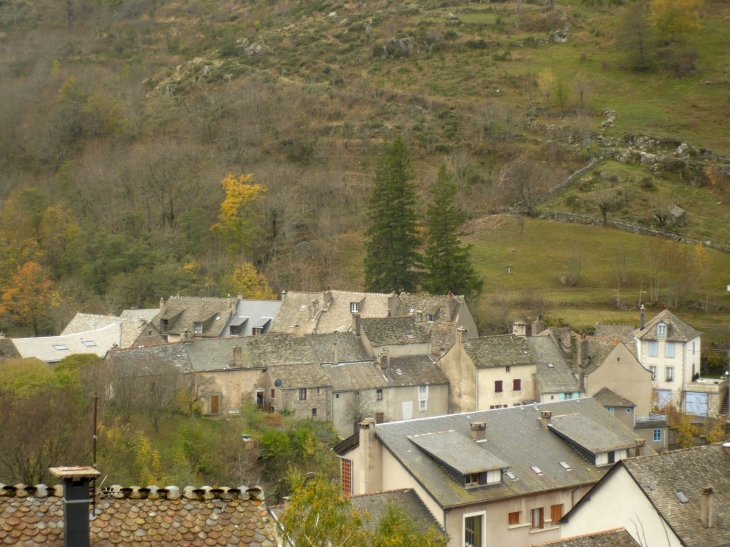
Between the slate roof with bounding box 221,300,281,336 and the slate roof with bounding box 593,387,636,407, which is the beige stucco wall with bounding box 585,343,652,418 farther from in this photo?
the slate roof with bounding box 221,300,281,336

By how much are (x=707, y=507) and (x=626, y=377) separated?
27.0 meters

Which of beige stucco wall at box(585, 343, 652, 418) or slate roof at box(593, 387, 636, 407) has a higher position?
beige stucco wall at box(585, 343, 652, 418)

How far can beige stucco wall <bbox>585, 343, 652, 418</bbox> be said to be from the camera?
45.8 m

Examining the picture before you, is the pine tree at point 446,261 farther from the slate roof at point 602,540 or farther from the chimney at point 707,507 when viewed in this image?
the slate roof at point 602,540

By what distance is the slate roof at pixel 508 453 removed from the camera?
26.9 metres

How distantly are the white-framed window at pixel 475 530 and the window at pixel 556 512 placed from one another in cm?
246

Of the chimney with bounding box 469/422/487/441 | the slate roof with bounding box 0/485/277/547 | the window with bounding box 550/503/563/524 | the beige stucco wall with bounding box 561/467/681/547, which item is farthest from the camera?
the chimney with bounding box 469/422/487/441

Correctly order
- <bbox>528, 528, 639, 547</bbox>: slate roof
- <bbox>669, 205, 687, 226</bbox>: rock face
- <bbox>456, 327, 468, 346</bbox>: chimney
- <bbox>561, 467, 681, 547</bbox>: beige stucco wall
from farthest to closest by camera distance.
Answer: 1. <bbox>669, 205, 687, 226</bbox>: rock face
2. <bbox>456, 327, 468, 346</bbox>: chimney
3. <bbox>561, 467, 681, 547</bbox>: beige stucco wall
4. <bbox>528, 528, 639, 547</bbox>: slate roof

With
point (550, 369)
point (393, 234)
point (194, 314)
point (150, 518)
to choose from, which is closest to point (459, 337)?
point (550, 369)

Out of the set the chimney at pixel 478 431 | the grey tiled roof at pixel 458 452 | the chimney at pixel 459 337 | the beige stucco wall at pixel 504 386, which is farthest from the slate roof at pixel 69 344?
the chimney at pixel 478 431

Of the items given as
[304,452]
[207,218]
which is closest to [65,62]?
[207,218]

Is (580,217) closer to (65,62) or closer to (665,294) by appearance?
(665,294)

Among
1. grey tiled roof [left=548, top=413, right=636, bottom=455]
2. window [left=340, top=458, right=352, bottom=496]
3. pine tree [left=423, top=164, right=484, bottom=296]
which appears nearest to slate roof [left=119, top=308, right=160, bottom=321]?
pine tree [left=423, top=164, right=484, bottom=296]

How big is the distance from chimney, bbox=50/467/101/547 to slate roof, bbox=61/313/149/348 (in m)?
42.9
